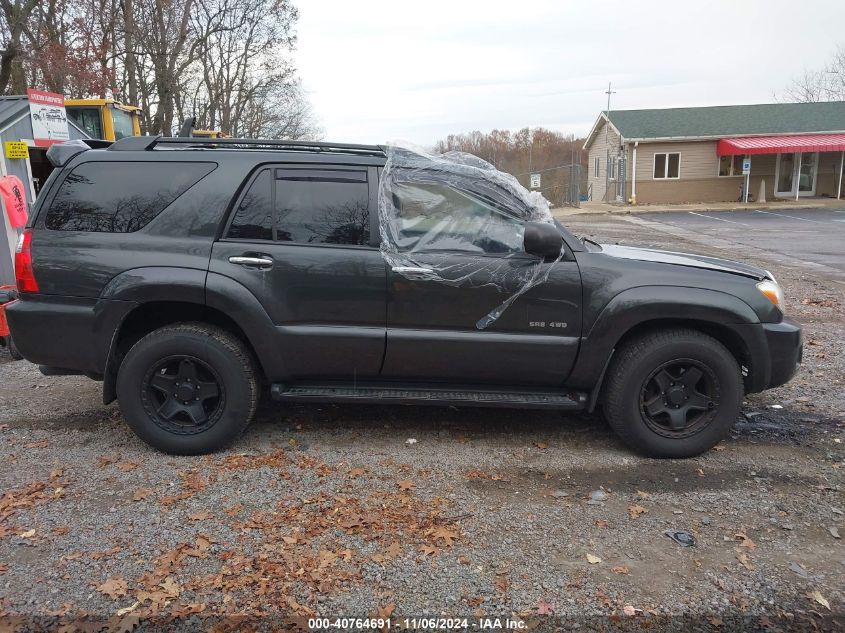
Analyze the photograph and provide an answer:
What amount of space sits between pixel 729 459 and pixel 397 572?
7.85 ft

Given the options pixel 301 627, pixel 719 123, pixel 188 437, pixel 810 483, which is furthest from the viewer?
pixel 719 123

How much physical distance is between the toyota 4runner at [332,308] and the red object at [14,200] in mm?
3148

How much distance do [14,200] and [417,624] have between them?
21.0 ft

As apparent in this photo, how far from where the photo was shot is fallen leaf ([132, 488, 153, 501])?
3.55 m

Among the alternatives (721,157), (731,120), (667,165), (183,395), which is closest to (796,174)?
(721,157)

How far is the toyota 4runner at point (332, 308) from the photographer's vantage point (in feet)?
12.9

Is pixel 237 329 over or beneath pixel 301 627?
over

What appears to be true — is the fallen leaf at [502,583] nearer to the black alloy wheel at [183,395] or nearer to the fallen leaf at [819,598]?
the fallen leaf at [819,598]

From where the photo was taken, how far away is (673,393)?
3998 millimetres

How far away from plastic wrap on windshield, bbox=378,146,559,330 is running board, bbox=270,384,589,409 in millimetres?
458

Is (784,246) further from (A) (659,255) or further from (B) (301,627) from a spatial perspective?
(B) (301,627)

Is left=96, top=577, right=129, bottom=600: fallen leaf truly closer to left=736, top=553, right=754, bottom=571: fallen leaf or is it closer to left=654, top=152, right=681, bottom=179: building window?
left=736, top=553, right=754, bottom=571: fallen leaf

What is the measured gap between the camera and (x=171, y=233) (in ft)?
13.1

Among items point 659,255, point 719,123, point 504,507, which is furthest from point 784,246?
point 719,123
